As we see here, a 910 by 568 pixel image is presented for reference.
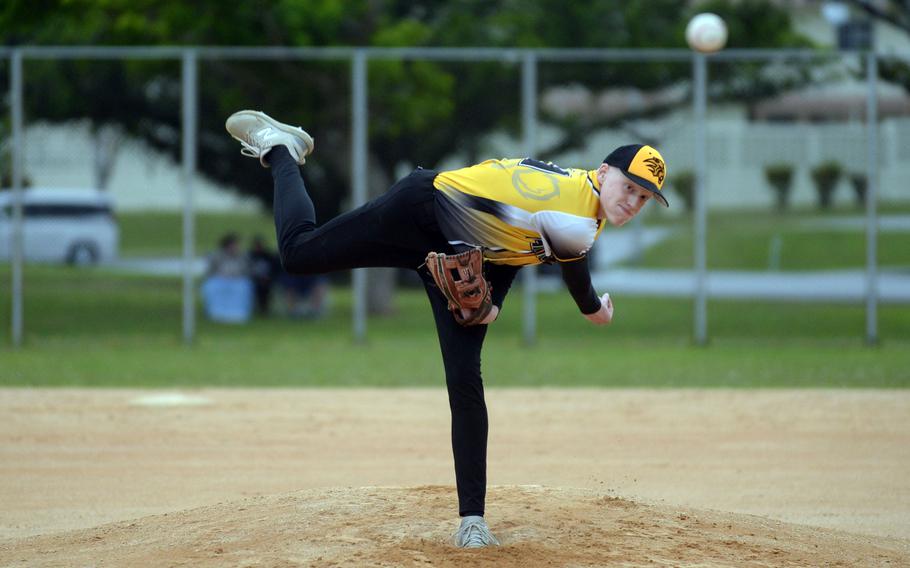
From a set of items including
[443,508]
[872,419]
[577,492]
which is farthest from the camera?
[872,419]

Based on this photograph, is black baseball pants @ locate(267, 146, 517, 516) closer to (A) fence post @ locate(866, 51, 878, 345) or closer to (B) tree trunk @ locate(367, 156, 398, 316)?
(A) fence post @ locate(866, 51, 878, 345)

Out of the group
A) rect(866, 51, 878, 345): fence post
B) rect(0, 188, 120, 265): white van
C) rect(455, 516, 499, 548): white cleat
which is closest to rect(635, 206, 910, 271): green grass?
rect(866, 51, 878, 345): fence post

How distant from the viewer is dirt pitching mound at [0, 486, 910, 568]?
502 centimetres

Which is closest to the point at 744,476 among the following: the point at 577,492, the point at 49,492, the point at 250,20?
Result: the point at 577,492

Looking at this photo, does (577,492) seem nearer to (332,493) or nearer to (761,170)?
(332,493)

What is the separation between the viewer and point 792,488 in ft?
24.1

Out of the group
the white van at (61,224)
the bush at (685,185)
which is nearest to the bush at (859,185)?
the bush at (685,185)

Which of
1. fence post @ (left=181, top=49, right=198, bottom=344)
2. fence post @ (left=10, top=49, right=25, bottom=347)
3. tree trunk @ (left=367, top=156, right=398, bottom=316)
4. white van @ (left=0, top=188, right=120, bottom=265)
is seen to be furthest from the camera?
tree trunk @ (left=367, top=156, right=398, bottom=316)

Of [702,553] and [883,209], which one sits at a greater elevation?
[883,209]

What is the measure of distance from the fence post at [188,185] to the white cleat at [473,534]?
983 centimetres

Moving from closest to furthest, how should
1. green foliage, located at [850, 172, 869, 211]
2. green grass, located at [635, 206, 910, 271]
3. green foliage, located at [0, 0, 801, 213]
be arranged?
green foliage, located at [850, 172, 869, 211] → green grass, located at [635, 206, 910, 271] → green foliage, located at [0, 0, 801, 213]

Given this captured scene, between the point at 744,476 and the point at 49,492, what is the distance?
4.17 metres

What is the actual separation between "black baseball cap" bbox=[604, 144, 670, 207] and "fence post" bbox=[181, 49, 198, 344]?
10.00 meters

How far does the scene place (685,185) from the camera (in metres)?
15.6
